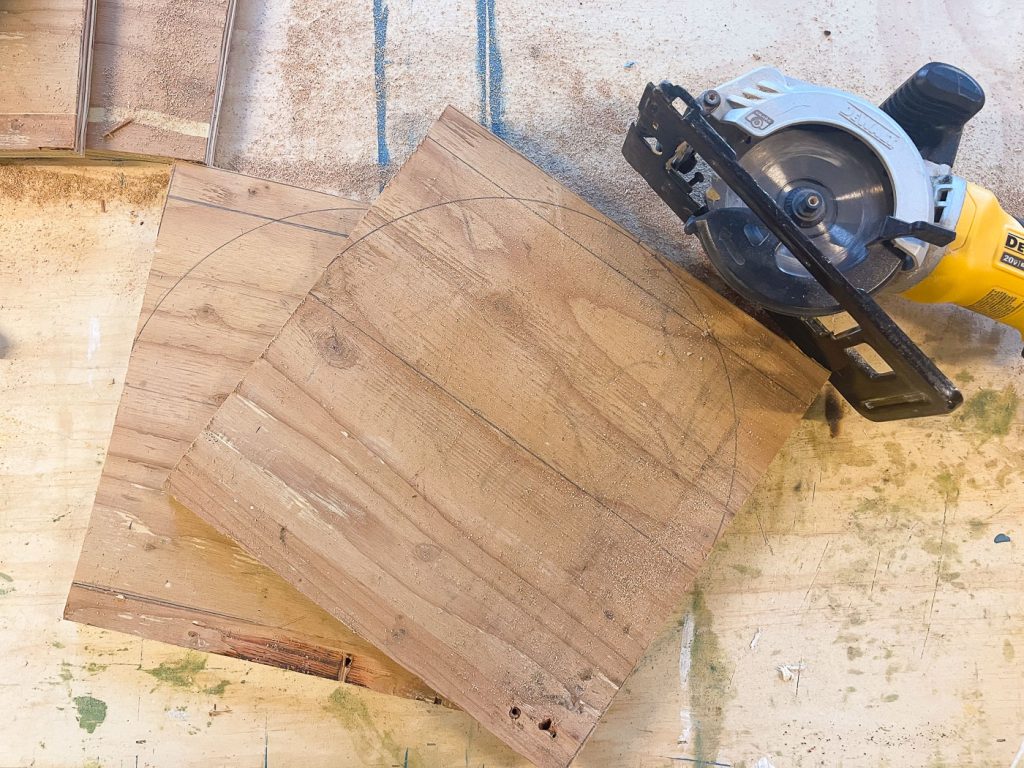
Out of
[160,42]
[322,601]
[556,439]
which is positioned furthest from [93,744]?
[160,42]

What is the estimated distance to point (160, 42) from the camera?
60.7 inches

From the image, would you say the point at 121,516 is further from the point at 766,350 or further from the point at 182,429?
the point at 766,350

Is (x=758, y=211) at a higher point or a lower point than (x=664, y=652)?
higher

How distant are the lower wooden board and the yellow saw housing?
3.93ft

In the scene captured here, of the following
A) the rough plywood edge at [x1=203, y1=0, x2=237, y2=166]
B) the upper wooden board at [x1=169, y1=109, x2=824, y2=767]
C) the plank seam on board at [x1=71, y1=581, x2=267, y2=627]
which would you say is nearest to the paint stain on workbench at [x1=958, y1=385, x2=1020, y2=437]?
the upper wooden board at [x1=169, y1=109, x2=824, y2=767]

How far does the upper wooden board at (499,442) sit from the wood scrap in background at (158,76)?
1.77 ft

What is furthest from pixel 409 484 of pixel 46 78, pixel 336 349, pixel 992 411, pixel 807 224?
pixel 992 411

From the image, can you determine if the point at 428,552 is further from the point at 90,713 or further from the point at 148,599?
the point at 90,713

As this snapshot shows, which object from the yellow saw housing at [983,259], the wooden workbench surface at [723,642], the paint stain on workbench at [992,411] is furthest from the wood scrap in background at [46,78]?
the paint stain on workbench at [992,411]

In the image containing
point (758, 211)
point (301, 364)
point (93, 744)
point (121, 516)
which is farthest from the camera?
point (93, 744)

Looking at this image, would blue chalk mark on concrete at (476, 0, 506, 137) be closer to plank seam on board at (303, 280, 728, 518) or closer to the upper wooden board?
the upper wooden board

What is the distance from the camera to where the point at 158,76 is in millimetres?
1532

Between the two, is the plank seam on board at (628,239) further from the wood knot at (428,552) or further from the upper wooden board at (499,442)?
the wood knot at (428,552)

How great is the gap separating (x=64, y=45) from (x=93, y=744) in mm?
1522
